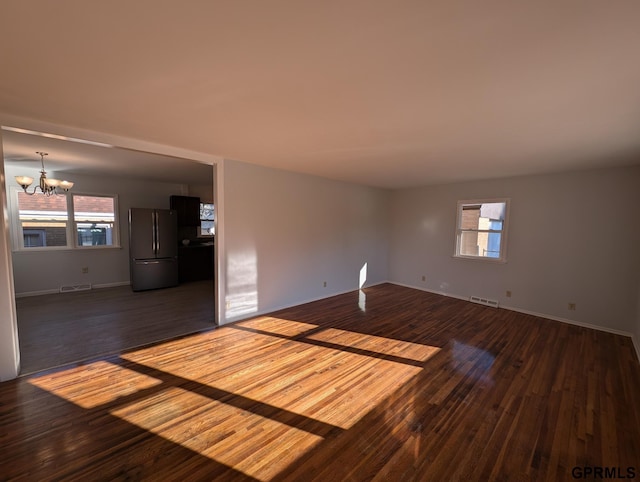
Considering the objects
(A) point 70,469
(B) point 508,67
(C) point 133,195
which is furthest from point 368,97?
(C) point 133,195

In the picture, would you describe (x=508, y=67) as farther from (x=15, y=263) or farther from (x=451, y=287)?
(x=15, y=263)

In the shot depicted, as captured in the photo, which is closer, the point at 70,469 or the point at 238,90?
the point at 70,469

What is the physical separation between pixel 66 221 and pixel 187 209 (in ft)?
7.72

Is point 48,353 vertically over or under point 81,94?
under

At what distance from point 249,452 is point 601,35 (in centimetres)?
304

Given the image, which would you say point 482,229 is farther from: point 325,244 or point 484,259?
point 325,244

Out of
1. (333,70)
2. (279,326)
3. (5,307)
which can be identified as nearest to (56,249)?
(5,307)

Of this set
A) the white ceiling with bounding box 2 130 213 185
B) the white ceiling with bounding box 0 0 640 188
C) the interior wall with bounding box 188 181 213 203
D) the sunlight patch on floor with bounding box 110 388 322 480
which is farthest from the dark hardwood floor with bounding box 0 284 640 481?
the interior wall with bounding box 188 181 213 203

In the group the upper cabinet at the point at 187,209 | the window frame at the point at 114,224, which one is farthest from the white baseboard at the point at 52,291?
the upper cabinet at the point at 187,209

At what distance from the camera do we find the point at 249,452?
179 cm

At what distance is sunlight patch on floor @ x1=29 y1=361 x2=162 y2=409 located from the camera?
91.0 inches

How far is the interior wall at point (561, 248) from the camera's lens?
154 inches

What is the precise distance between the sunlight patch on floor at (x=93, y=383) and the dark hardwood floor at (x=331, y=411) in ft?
0.05
